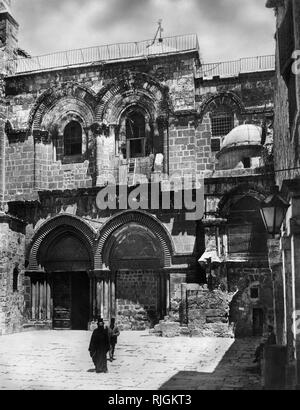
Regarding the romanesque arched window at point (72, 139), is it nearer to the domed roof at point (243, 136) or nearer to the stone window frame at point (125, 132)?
the stone window frame at point (125, 132)

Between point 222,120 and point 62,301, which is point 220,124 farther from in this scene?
point 62,301

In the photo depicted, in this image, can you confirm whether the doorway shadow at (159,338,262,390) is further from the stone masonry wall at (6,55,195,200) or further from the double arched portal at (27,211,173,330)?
the stone masonry wall at (6,55,195,200)

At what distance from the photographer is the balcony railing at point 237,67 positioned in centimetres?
2140

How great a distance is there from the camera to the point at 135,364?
42.2 feet

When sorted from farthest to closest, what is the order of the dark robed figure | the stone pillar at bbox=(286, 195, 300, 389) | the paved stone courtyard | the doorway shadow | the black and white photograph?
1. the black and white photograph
2. the dark robed figure
3. the paved stone courtyard
4. the doorway shadow
5. the stone pillar at bbox=(286, 195, 300, 389)

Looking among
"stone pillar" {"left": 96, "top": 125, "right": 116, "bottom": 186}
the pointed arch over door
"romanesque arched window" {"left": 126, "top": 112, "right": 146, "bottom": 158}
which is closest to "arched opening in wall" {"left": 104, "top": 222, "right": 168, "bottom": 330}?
the pointed arch over door

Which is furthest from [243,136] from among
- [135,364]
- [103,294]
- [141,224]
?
[135,364]

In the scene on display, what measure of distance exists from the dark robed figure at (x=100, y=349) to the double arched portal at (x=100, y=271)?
8212 millimetres

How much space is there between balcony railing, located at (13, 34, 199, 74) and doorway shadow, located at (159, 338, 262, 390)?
12978 millimetres

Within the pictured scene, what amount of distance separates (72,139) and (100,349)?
1281cm

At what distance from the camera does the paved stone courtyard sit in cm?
1035

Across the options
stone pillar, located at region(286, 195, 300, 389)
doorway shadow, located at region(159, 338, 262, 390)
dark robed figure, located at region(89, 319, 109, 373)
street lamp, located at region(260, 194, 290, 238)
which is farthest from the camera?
dark robed figure, located at region(89, 319, 109, 373)
